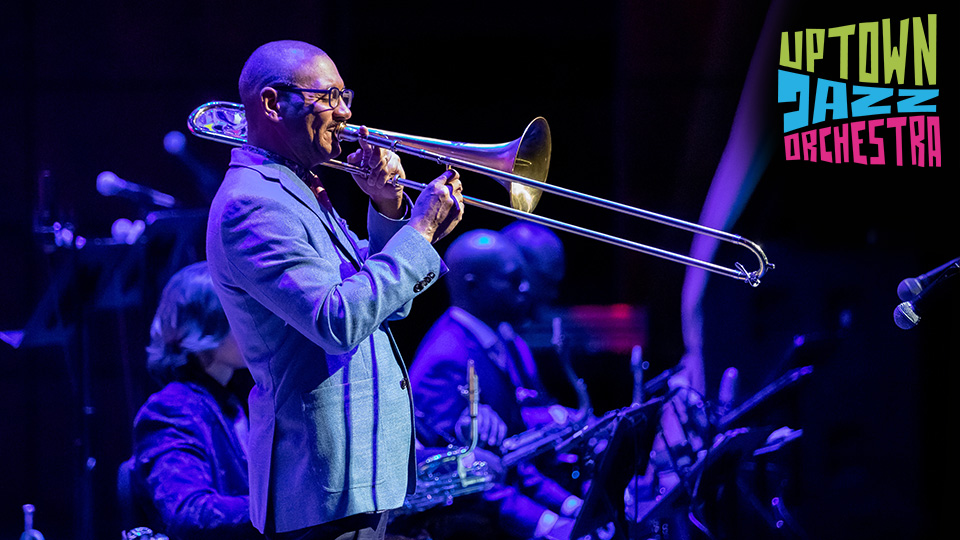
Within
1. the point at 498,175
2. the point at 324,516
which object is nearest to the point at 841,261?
the point at 498,175

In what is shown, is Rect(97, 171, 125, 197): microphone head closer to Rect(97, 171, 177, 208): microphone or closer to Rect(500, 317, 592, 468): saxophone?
Rect(97, 171, 177, 208): microphone

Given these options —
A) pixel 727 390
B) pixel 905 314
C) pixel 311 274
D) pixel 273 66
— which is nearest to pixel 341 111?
pixel 273 66

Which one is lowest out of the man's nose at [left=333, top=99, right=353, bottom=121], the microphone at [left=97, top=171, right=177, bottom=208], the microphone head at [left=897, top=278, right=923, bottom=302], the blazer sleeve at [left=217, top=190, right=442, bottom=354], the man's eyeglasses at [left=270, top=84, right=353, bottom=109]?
the microphone head at [left=897, top=278, right=923, bottom=302]

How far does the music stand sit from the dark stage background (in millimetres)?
669

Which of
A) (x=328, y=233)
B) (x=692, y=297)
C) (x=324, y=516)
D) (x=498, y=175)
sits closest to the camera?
(x=324, y=516)

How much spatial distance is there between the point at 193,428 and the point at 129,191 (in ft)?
4.50

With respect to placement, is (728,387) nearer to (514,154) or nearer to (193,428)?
(514,154)

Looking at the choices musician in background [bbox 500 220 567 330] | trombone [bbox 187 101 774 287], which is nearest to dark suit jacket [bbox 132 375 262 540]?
trombone [bbox 187 101 774 287]

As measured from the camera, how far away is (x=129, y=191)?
3580 mm

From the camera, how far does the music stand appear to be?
306cm

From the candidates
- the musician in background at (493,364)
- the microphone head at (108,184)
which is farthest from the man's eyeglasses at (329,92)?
the microphone head at (108,184)

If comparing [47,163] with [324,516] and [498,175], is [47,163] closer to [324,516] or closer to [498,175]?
[498,175]

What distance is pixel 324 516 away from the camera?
1.53 meters

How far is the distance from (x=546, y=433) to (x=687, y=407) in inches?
26.3
